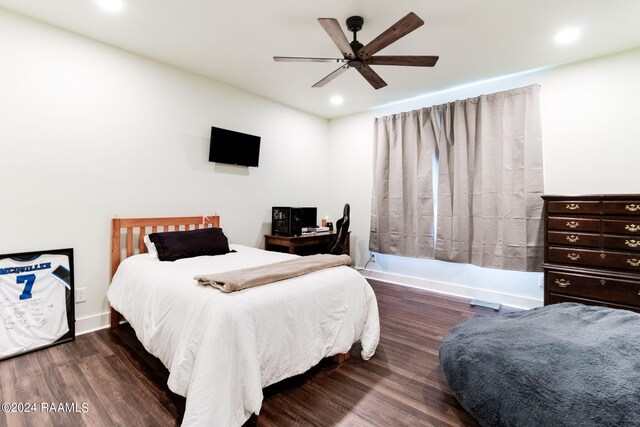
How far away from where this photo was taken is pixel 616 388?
117cm

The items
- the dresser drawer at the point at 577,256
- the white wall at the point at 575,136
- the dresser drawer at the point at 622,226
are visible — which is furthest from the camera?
A: the white wall at the point at 575,136

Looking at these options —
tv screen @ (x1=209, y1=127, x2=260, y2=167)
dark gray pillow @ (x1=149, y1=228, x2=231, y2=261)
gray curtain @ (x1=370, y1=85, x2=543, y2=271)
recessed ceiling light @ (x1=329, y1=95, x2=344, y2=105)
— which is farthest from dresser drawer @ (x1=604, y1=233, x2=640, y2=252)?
tv screen @ (x1=209, y1=127, x2=260, y2=167)

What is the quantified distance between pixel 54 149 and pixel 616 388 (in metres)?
3.84

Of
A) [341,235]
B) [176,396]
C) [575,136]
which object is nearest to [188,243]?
[176,396]

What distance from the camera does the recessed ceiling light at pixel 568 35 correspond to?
2.46m

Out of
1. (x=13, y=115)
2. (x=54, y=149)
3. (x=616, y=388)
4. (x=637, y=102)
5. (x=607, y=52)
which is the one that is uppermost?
(x=607, y=52)

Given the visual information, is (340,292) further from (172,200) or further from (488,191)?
(488,191)

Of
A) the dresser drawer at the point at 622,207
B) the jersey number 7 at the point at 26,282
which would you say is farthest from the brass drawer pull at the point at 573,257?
the jersey number 7 at the point at 26,282

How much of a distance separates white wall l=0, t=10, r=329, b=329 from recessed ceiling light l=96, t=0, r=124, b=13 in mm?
595

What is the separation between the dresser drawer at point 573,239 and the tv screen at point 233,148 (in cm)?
337

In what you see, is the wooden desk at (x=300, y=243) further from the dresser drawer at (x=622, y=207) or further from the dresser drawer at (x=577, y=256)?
the dresser drawer at (x=622, y=207)

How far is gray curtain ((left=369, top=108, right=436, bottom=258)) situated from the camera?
12.9 ft

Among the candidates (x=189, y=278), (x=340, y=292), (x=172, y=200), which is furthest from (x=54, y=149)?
(x=340, y=292)

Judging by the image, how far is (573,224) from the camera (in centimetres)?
261
